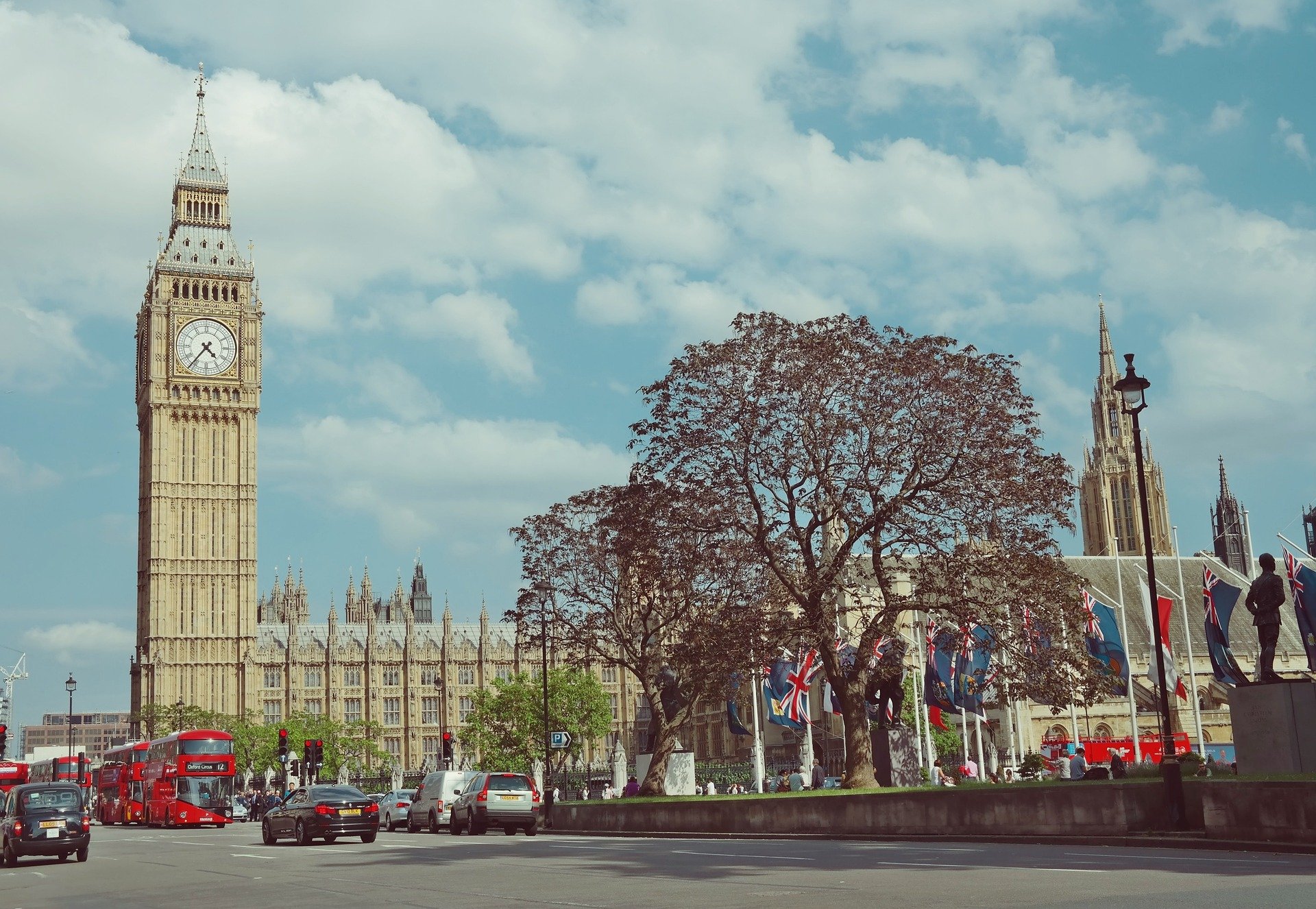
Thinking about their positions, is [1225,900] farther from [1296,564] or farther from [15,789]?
[1296,564]

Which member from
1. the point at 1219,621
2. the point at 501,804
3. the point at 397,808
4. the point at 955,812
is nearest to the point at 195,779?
the point at 397,808

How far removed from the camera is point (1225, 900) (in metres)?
12.1

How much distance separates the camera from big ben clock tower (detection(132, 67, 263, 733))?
4894 inches

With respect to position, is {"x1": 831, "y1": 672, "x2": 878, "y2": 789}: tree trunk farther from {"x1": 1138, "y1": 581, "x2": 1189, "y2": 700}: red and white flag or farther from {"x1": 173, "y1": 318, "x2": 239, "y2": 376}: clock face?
{"x1": 173, "y1": 318, "x2": 239, "y2": 376}: clock face

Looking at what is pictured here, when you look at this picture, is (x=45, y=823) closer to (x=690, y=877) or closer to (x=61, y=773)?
(x=690, y=877)

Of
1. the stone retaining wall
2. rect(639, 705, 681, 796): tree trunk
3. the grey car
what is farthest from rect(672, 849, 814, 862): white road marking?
the grey car

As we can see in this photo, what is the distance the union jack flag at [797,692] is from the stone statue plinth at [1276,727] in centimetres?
2374

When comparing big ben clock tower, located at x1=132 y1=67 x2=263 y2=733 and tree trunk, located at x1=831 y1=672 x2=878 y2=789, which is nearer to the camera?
tree trunk, located at x1=831 y1=672 x2=878 y2=789

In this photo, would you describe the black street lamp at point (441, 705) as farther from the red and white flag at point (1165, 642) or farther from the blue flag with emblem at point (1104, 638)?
the blue flag with emblem at point (1104, 638)

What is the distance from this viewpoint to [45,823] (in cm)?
2858

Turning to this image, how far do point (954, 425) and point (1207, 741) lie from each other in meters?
62.5

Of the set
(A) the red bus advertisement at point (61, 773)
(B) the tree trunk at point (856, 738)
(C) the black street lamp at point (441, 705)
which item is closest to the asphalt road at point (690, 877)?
(B) the tree trunk at point (856, 738)

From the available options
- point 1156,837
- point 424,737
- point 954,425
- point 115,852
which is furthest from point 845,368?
point 424,737

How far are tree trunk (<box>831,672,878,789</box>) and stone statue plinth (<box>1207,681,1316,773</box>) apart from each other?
35.2 feet
